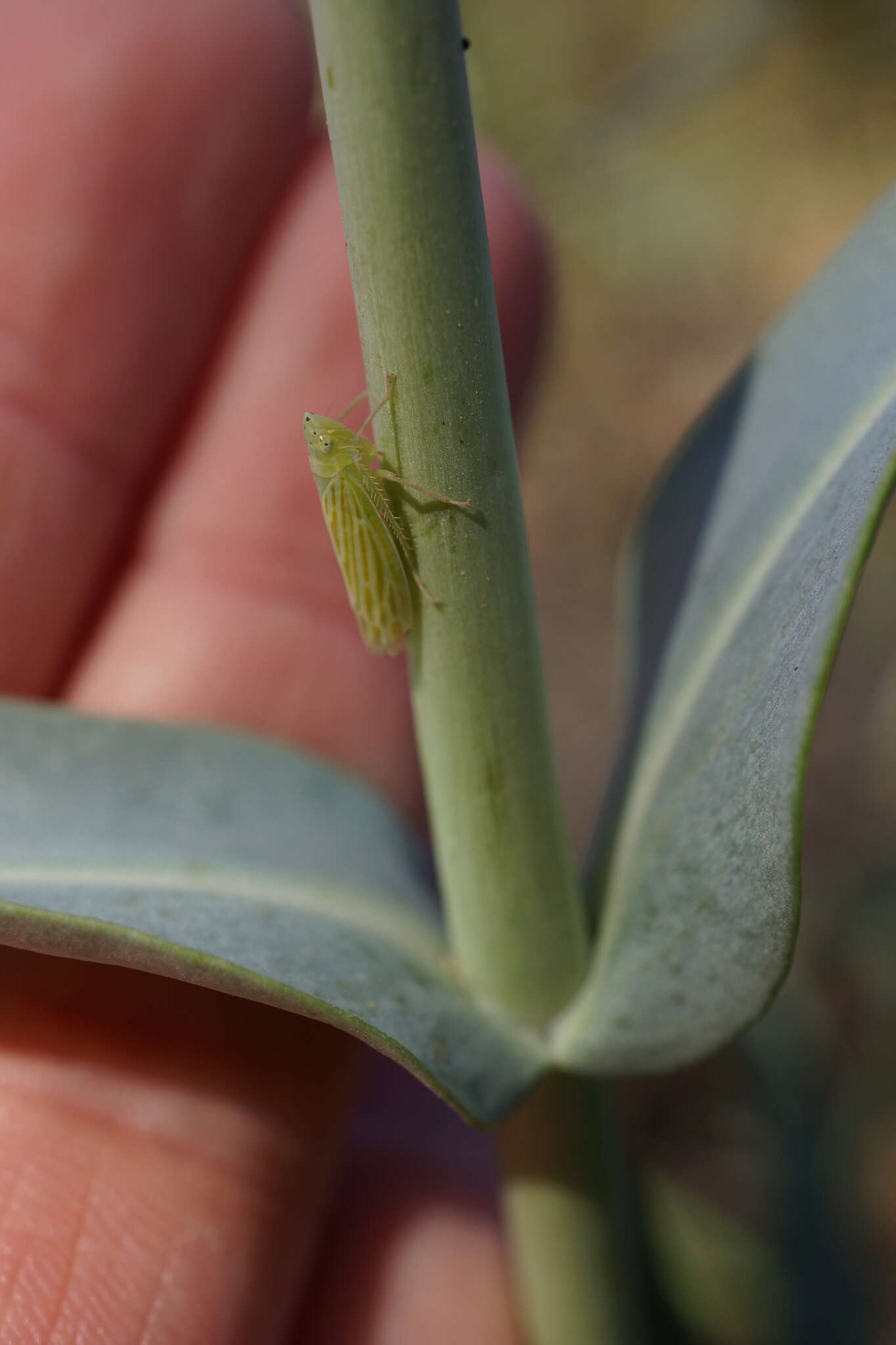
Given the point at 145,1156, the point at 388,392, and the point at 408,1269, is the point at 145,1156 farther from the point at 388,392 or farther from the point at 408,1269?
the point at 388,392

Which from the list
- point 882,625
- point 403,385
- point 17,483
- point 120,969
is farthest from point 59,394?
point 882,625

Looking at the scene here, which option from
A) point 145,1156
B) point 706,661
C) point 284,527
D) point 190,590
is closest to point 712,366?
point 284,527

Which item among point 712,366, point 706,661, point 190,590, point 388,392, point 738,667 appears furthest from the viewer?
point 712,366

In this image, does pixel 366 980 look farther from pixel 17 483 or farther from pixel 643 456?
pixel 643 456

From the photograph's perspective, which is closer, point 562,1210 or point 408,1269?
point 562,1210

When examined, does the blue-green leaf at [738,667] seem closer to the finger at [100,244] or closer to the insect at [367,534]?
the insect at [367,534]
